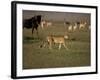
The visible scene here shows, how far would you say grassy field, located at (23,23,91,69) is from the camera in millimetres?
1808

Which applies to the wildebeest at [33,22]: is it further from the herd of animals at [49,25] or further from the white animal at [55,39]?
the white animal at [55,39]

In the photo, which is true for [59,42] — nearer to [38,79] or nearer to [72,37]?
[72,37]

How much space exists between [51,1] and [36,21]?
213 millimetres

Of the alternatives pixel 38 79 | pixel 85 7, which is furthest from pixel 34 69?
pixel 85 7

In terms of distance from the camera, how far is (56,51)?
190cm

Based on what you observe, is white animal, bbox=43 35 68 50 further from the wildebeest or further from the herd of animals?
the wildebeest

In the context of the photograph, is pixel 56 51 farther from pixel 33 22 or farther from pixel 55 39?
pixel 33 22

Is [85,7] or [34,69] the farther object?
[85,7]

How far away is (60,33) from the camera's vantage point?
1920 mm

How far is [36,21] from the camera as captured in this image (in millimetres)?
1839

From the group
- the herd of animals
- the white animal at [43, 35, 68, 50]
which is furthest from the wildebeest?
the white animal at [43, 35, 68, 50]

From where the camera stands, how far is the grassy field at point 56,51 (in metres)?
1.81
